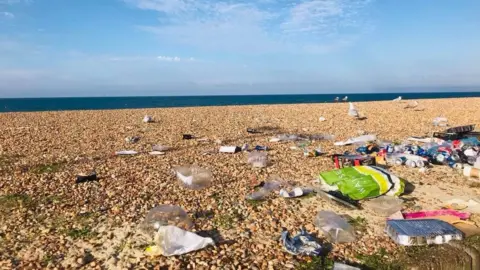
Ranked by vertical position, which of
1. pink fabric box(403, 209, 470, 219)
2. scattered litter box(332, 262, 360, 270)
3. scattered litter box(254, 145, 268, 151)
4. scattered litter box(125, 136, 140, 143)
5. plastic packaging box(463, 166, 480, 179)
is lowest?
scattered litter box(332, 262, 360, 270)

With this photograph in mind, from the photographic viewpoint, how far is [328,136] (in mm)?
13273

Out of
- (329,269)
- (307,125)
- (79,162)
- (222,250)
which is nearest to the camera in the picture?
(329,269)

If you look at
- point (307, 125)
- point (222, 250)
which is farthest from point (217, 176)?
point (307, 125)

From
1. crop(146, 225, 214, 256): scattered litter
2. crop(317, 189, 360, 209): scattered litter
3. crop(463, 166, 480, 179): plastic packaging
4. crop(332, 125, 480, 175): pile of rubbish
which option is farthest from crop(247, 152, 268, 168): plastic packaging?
crop(463, 166, 480, 179): plastic packaging

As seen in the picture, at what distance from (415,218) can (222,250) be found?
3.17 metres

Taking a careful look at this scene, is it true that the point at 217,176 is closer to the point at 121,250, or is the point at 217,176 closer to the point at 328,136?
the point at 121,250

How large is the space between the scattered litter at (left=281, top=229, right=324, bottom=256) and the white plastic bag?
1004mm

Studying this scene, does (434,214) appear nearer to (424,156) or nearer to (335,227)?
(335,227)

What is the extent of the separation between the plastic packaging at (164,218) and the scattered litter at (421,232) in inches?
116

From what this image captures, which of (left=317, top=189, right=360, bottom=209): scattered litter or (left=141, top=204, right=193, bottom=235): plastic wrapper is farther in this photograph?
(left=317, top=189, right=360, bottom=209): scattered litter

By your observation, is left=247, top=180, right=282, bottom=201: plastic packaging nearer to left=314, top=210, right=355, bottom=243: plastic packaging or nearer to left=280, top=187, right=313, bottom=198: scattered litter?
left=280, top=187, right=313, bottom=198: scattered litter

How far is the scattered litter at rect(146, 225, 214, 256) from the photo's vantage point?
4.57 metres

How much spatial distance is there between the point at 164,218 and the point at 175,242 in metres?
0.93

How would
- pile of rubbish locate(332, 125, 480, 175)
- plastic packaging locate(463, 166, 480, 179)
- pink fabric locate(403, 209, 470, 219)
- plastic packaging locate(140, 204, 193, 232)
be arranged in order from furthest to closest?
pile of rubbish locate(332, 125, 480, 175) < plastic packaging locate(463, 166, 480, 179) < pink fabric locate(403, 209, 470, 219) < plastic packaging locate(140, 204, 193, 232)
